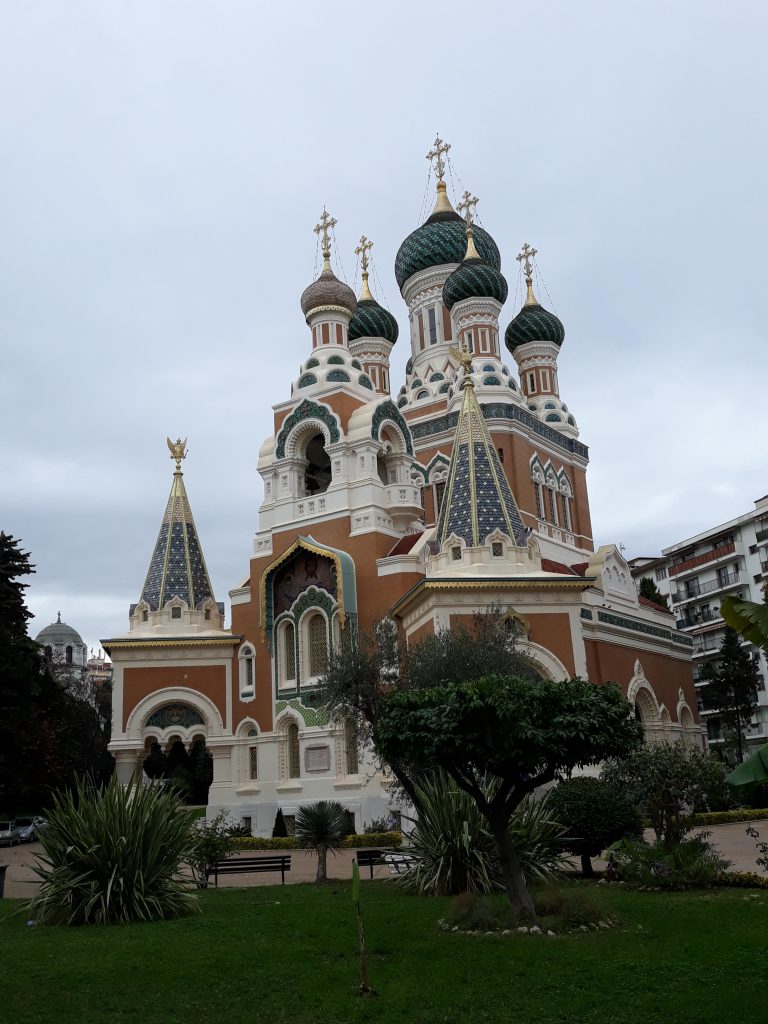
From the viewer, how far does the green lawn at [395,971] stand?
676cm

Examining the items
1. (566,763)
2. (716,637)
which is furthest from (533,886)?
(716,637)

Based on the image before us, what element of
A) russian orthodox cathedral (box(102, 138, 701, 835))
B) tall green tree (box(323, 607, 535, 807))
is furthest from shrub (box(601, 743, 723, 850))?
russian orthodox cathedral (box(102, 138, 701, 835))

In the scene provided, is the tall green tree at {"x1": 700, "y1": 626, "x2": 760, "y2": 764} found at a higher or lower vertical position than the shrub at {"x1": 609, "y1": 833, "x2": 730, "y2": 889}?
higher

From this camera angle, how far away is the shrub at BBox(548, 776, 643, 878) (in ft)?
40.9

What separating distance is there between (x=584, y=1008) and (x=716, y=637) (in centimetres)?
4044

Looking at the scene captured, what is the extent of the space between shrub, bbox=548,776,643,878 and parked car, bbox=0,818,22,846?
875 inches

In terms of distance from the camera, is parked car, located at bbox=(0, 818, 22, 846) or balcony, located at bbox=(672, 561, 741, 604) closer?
parked car, located at bbox=(0, 818, 22, 846)

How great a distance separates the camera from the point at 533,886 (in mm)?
11047

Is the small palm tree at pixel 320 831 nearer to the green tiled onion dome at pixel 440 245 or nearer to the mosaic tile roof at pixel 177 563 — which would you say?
the mosaic tile roof at pixel 177 563

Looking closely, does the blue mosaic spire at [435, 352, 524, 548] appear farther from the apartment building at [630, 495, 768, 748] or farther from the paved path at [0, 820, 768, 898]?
the apartment building at [630, 495, 768, 748]

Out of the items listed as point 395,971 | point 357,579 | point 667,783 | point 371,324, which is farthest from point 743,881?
point 371,324

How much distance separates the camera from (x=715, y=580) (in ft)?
149

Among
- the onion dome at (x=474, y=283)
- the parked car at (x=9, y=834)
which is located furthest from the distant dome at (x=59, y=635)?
the onion dome at (x=474, y=283)

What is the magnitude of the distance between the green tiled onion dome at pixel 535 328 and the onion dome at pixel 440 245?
193 centimetres
